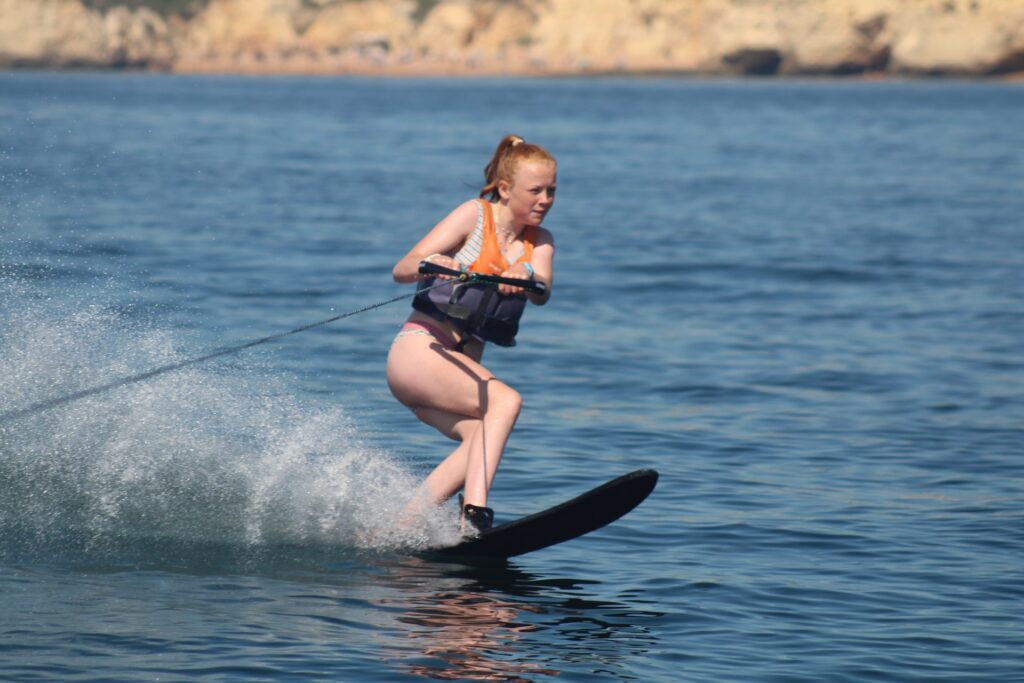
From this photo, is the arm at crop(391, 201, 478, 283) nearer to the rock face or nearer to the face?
the face

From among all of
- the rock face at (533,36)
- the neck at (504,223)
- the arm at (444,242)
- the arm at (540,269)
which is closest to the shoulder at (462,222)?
the arm at (444,242)

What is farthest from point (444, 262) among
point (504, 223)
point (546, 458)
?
point (546, 458)

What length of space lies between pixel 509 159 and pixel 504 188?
13 cm

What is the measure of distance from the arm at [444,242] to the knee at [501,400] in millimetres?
624

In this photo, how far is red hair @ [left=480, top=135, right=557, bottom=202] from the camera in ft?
21.4

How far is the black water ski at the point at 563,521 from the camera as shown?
6778 millimetres

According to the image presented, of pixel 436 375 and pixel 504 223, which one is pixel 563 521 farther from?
pixel 504 223

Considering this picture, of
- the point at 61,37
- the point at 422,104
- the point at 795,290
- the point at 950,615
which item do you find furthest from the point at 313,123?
the point at 61,37

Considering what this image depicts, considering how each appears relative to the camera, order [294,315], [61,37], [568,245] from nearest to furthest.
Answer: [294,315], [568,245], [61,37]

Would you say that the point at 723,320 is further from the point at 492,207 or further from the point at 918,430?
the point at 492,207

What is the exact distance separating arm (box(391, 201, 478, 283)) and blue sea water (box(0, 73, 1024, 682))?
135 cm

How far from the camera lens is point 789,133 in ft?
196

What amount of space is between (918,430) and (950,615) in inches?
167

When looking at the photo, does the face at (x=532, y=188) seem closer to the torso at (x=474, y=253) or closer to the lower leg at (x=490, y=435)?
the torso at (x=474, y=253)
